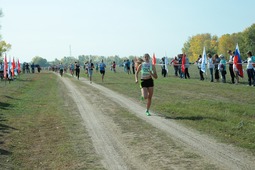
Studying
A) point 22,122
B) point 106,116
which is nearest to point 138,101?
point 106,116

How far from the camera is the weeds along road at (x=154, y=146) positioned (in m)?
6.53

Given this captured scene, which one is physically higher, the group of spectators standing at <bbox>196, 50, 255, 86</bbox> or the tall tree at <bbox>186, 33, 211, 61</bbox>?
the tall tree at <bbox>186, 33, 211, 61</bbox>

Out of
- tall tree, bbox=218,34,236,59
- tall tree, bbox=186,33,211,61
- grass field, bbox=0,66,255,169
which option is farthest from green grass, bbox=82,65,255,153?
tall tree, bbox=186,33,211,61

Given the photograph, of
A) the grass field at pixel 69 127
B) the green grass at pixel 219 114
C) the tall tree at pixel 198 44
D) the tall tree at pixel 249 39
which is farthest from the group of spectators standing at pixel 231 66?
the tall tree at pixel 198 44

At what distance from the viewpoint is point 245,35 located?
3686 inches

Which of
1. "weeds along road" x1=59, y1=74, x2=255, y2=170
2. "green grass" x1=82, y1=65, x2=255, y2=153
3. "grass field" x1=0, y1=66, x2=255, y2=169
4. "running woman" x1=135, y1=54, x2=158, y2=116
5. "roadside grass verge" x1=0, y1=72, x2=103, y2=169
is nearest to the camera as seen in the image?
"weeds along road" x1=59, y1=74, x2=255, y2=170

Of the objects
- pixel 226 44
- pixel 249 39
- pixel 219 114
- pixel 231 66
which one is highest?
pixel 226 44

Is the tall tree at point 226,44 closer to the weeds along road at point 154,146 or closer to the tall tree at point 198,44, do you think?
the tall tree at point 198,44

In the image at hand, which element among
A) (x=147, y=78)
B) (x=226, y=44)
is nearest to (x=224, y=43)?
(x=226, y=44)

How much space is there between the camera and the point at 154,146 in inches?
307

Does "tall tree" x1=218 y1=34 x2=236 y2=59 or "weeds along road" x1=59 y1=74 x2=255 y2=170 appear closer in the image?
"weeds along road" x1=59 y1=74 x2=255 y2=170

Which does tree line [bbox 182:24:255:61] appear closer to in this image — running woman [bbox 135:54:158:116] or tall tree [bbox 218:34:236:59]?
tall tree [bbox 218:34:236:59]

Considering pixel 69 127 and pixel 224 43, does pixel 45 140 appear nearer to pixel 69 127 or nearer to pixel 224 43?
pixel 69 127

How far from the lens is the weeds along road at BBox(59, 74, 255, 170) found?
21.4 ft
